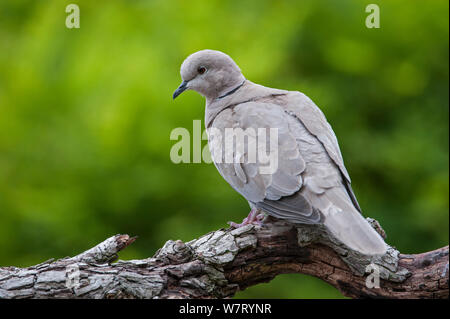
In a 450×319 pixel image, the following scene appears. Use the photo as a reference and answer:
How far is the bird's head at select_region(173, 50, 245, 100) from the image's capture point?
135 inches

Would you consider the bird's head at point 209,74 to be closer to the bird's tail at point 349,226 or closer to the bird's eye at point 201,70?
the bird's eye at point 201,70

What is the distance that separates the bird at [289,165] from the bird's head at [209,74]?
40mm

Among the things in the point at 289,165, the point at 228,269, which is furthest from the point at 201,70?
the point at 228,269

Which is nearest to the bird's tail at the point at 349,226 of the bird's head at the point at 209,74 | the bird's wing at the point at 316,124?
the bird's wing at the point at 316,124

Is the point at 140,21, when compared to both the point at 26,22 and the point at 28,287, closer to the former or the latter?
the point at 26,22

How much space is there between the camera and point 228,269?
8.93ft

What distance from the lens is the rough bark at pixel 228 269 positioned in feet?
8.21

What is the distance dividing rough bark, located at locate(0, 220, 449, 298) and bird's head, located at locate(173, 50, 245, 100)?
1009 mm

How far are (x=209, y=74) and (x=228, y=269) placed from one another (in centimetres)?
128

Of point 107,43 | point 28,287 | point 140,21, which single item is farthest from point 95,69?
point 28,287

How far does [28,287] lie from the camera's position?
2482 millimetres

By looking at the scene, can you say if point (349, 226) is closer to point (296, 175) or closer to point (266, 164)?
point (296, 175)

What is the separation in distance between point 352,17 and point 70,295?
3.50 metres

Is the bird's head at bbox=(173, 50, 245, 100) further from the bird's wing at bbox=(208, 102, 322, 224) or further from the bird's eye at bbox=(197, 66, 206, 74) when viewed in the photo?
the bird's wing at bbox=(208, 102, 322, 224)
